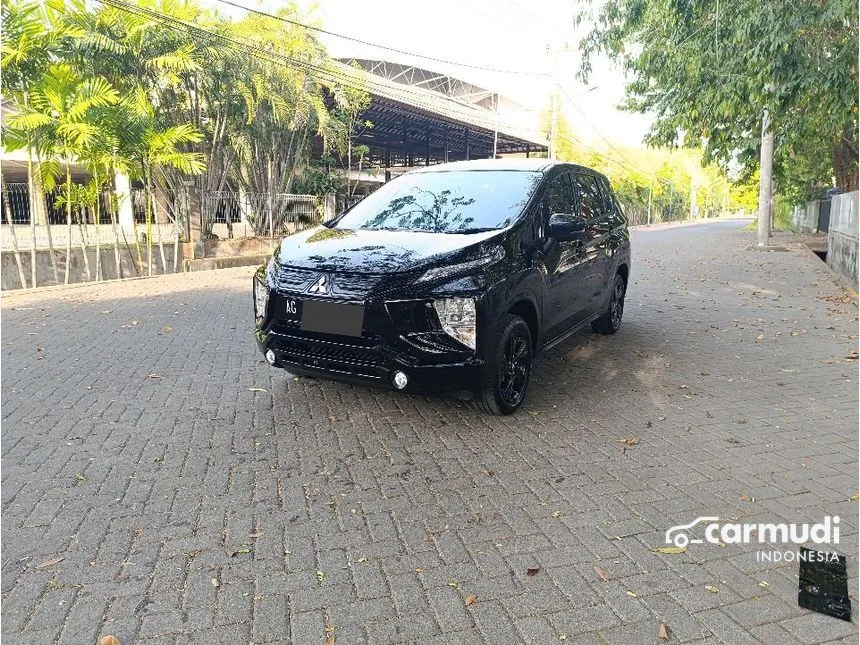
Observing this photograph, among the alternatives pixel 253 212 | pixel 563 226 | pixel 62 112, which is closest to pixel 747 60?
pixel 563 226

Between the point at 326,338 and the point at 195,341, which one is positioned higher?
the point at 326,338

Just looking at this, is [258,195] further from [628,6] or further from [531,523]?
[531,523]

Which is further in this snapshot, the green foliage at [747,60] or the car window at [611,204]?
the green foliage at [747,60]

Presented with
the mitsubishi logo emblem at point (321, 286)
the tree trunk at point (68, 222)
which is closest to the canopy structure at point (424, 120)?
the tree trunk at point (68, 222)

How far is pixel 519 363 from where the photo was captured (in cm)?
455

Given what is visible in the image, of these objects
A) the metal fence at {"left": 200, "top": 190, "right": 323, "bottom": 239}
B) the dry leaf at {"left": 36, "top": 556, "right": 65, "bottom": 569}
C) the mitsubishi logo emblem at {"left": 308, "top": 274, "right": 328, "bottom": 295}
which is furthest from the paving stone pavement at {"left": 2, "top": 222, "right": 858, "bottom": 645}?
the metal fence at {"left": 200, "top": 190, "right": 323, "bottom": 239}

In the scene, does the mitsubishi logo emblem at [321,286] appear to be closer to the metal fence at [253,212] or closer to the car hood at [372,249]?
the car hood at [372,249]

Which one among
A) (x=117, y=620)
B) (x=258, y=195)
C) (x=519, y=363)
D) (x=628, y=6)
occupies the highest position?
(x=628, y=6)

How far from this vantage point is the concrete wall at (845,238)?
1125 cm

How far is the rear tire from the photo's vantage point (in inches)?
274

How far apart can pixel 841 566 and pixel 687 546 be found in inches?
25.0

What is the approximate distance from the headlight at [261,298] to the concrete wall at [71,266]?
29.8 feet

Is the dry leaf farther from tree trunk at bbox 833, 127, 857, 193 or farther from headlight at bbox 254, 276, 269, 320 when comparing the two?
tree trunk at bbox 833, 127, 857, 193

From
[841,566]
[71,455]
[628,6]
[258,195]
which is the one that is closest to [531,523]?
[841,566]
